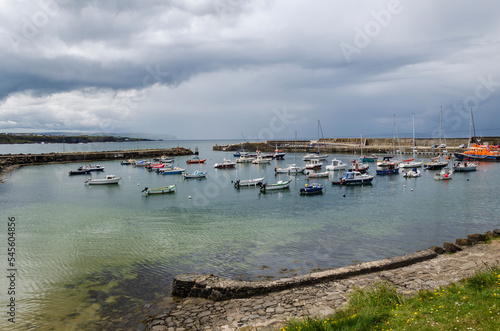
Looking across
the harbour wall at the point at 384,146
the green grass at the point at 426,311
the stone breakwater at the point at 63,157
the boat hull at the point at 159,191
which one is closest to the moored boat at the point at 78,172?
the stone breakwater at the point at 63,157

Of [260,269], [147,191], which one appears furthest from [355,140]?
[260,269]

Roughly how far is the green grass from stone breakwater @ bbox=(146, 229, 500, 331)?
1.10 metres

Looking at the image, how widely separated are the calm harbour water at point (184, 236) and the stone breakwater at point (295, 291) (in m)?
1.49

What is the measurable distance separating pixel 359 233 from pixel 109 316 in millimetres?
15724

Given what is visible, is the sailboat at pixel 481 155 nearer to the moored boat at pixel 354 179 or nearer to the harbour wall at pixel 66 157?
the moored boat at pixel 354 179

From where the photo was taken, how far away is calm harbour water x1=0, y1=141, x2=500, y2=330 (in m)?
12.3

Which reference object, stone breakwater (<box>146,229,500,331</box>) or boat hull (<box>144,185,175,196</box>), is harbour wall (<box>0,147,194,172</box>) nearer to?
boat hull (<box>144,185,175,196</box>)

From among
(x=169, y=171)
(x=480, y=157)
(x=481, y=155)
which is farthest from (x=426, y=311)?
(x=481, y=155)

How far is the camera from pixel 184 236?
20.8 metres

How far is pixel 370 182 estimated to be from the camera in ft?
152

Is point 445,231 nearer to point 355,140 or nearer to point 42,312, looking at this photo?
point 42,312

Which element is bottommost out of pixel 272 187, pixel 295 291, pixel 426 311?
pixel 272 187

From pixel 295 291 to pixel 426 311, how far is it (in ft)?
15.0

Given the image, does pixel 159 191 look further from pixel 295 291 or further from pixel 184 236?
pixel 295 291
